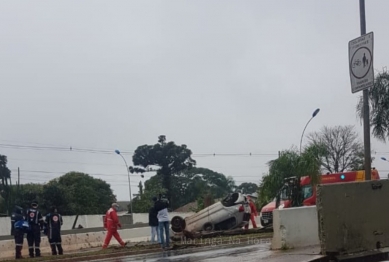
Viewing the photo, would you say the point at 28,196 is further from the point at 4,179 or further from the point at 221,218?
the point at 221,218

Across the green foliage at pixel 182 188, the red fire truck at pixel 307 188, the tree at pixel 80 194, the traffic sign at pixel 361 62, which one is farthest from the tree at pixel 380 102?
the green foliage at pixel 182 188

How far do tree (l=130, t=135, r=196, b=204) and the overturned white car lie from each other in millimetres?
51718

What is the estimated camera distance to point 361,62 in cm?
1209

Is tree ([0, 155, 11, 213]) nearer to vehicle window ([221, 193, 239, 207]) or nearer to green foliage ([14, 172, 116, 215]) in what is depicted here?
green foliage ([14, 172, 116, 215])

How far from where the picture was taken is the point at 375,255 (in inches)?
462

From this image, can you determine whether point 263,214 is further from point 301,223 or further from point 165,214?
point 301,223

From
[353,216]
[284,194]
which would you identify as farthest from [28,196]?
[353,216]

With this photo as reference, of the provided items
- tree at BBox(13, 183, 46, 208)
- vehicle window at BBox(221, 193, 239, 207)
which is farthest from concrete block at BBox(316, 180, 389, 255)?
tree at BBox(13, 183, 46, 208)

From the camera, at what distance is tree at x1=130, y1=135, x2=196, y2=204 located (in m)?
78.8

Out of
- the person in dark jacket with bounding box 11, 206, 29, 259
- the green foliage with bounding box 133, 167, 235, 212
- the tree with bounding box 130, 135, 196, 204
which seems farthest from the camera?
the tree with bounding box 130, 135, 196, 204

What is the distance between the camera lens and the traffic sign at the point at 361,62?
1189cm

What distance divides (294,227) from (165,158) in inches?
2559

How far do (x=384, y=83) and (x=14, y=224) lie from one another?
43.3 ft

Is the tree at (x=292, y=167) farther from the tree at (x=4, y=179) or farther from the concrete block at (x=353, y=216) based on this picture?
the tree at (x=4, y=179)
